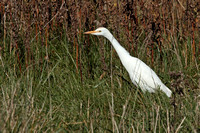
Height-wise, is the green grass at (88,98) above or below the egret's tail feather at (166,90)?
above

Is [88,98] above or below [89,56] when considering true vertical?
below

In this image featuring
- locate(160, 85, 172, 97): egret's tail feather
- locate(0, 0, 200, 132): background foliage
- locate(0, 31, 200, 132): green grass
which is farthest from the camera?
locate(160, 85, 172, 97): egret's tail feather

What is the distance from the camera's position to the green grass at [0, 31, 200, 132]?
7.74 ft

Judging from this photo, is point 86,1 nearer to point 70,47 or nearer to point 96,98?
point 70,47

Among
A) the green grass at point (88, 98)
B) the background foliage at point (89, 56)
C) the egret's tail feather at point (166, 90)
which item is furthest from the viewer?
the egret's tail feather at point (166, 90)

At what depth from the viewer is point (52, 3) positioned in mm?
4246

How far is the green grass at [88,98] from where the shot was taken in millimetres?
2359

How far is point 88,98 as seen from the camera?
3.03 m

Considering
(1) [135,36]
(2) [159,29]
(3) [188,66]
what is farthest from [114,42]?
(3) [188,66]

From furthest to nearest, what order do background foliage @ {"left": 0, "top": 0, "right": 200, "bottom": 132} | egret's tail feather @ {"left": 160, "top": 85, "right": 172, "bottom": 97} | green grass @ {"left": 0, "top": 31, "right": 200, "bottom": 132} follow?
egret's tail feather @ {"left": 160, "top": 85, "right": 172, "bottom": 97} < background foliage @ {"left": 0, "top": 0, "right": 200, "bottom": 132} < green grass @ {"left": 0, "top": 31, "right": 200, "bottom": 132}

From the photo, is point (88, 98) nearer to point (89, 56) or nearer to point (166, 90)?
point (166, 90)

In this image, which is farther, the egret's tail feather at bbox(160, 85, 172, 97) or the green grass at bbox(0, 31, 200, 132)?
the egret's tail feather at bbox(160, 85, 172, 97)

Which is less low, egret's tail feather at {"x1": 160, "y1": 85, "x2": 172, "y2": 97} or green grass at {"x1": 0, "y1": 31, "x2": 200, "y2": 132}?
green grass at {"x1": 0, "y1": 31, "x2": 200, "y2": 132}

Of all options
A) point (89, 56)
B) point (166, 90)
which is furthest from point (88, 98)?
point (89, 56)
